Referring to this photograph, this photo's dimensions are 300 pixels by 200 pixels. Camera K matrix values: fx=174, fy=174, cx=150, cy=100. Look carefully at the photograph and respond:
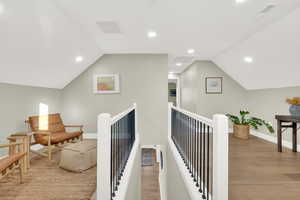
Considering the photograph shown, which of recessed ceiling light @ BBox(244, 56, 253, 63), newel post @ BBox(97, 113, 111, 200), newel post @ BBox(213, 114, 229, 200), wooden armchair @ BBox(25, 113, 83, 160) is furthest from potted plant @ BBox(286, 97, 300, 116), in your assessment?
wooden armchair @ BBox(25, 113, 83, 160)

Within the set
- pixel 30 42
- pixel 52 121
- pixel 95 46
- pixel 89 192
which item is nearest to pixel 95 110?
pixel 52 121

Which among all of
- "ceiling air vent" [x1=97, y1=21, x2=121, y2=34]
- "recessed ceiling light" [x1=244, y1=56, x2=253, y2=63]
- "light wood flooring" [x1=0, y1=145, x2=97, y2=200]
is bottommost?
"light wood flooring" [x1=0, y1=145, x2=97, y2=200]

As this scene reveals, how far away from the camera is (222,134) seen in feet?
4.10

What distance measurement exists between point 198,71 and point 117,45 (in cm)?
277

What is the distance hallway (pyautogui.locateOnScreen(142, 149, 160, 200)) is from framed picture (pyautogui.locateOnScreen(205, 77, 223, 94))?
3343 millimetres

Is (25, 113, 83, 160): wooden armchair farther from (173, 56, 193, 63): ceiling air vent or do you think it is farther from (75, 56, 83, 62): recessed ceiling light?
(173, 56, 193, 63): ceiling air vent

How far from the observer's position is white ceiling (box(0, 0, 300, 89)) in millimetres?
2418

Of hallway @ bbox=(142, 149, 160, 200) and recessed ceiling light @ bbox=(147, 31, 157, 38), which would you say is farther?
hallway @ bbox=(142, 149, 160, 200)

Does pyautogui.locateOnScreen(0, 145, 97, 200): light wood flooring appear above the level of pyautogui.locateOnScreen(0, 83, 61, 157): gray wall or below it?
below

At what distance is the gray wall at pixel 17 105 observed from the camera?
3.04 m

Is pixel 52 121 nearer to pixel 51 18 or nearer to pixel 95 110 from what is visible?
pixel 95 110

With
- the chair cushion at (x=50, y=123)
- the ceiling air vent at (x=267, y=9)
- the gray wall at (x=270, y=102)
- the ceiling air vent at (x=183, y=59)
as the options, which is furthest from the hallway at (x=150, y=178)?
the ceiling air vent at (x=267, y=9)

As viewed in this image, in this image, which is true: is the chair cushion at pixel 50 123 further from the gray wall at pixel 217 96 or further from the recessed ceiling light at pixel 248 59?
the recessed ceiling light at pixel 248 59

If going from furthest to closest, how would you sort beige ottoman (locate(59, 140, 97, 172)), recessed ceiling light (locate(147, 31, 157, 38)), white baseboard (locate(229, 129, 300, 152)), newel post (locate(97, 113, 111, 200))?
white baseboard (locate(229, 129, 300, 152))
recessed ceiling light (locate(147, 31, 157, 38))
beige ottoman (locate(59, 140, 97, 172))
newel post (locate(97, 113, 111, 200))
